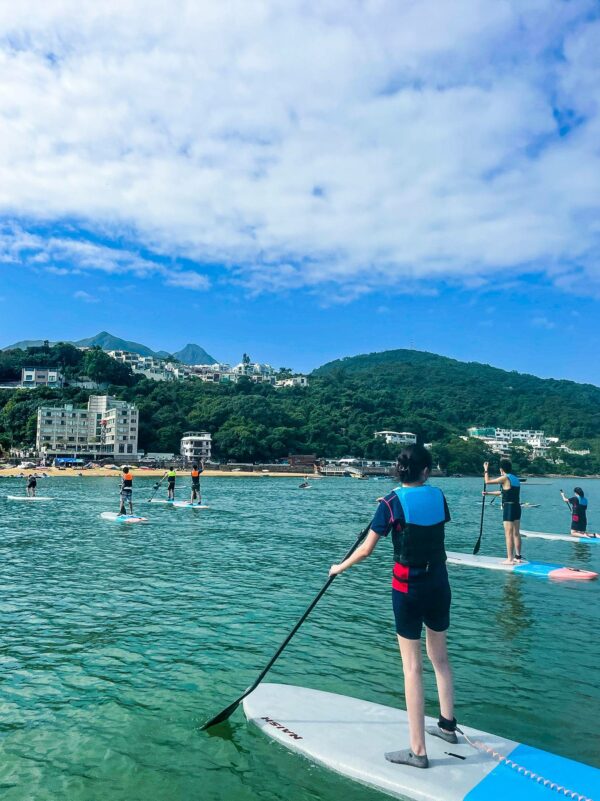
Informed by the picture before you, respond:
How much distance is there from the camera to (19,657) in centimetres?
905

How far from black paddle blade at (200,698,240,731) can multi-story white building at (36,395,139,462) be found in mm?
138053

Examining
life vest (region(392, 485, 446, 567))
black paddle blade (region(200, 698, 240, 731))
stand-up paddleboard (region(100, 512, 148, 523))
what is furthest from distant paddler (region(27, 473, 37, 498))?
life vest (region(392, 485, 446, 567))

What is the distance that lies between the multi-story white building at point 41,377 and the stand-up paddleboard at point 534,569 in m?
184

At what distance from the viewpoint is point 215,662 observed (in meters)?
8.95

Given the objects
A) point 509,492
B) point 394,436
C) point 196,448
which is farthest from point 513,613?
point 394,436

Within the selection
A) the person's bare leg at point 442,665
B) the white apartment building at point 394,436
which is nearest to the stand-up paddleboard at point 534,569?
the person's bare leg at point 442,665

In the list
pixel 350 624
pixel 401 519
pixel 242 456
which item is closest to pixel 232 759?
pixel 401 519

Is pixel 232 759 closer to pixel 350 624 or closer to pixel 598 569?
pixel 350 624

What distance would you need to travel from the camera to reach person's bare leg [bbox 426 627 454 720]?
5.69m

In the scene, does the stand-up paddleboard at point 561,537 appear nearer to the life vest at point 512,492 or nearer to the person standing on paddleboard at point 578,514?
the person standing on paddleboard at point 578,514

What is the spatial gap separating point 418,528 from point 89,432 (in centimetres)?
15593

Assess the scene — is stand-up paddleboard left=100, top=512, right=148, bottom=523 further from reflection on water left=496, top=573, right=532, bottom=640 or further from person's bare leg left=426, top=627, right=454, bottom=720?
person's bare leg left=426, top=627, right=454, bottom=720

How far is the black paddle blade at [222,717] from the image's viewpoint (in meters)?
6.85

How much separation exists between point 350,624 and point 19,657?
220 inches
